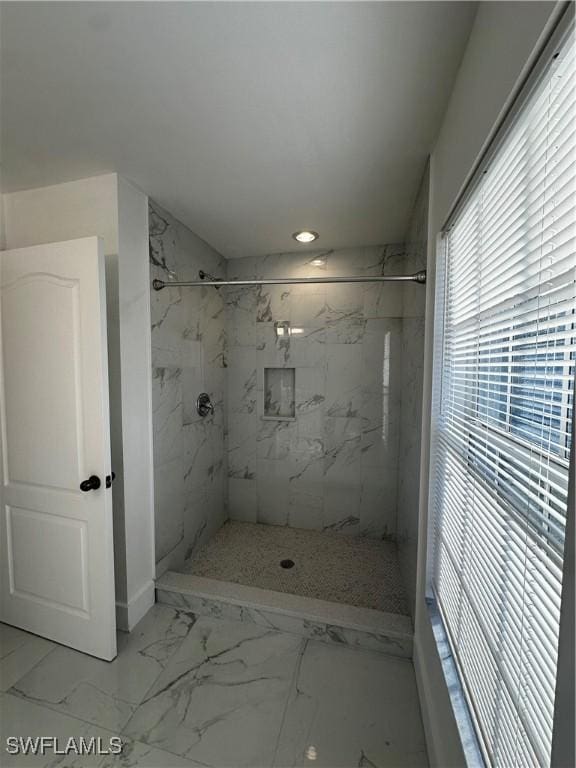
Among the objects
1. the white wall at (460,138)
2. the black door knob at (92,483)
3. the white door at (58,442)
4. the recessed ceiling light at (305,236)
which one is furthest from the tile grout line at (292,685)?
the recessed ceiling light at (305,236)

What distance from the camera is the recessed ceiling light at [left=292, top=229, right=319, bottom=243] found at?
2.27 metres

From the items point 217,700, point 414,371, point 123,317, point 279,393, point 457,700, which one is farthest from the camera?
point 279,393

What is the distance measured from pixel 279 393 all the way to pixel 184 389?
0.91m

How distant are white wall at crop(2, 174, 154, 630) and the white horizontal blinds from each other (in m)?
1.59

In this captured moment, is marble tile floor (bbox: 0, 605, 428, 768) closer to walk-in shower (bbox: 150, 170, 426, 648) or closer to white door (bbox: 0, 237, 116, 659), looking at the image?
white door (bbox: 0, 237, 116, 659)

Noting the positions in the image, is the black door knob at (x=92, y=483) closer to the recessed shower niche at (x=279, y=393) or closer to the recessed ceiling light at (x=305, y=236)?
the recessed shower niche at (x=279, y=393)

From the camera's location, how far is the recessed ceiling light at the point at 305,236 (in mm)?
2268

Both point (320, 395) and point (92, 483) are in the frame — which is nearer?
point (92, 483)

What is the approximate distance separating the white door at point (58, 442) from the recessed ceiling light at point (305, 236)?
1361mm

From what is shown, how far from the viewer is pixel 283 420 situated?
109 inches

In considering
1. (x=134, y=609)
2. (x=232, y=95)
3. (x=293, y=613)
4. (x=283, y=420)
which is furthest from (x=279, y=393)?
(x=232, y=95)

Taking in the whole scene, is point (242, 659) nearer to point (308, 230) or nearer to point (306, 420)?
point (306, 420)

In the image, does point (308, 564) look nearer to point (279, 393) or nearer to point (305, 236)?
point (279, 393)

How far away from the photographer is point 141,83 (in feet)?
3.51
